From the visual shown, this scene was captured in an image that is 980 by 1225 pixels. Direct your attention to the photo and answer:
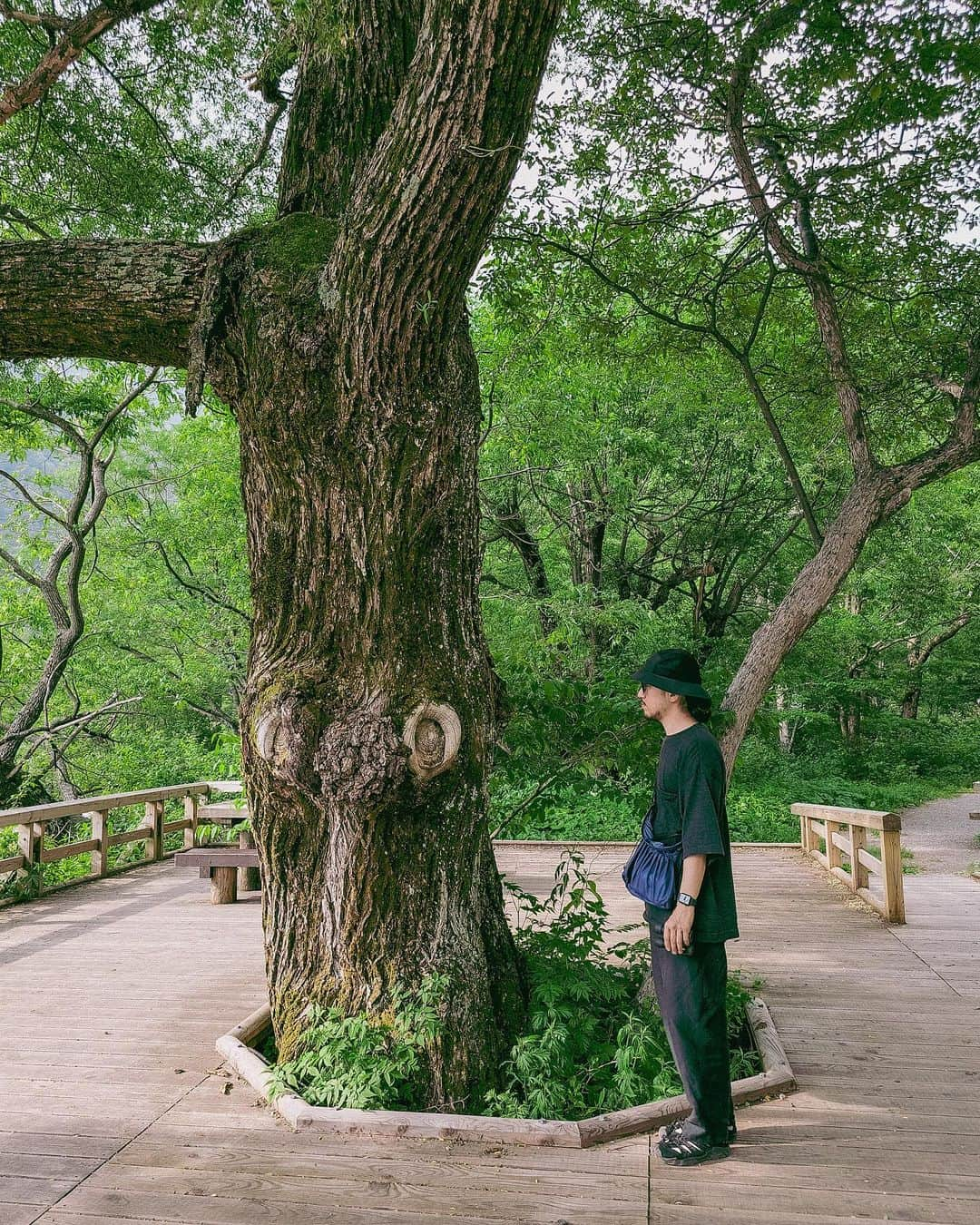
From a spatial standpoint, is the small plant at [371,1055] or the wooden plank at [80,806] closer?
the small plant at [371,1055]

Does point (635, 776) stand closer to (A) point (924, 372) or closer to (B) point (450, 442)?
(B) point (450, 442)

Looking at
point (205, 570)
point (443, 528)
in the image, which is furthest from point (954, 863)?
point (205, 570)

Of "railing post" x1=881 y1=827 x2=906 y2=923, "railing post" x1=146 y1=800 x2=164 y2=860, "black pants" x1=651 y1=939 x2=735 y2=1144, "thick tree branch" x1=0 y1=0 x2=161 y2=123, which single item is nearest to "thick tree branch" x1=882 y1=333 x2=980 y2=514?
"railing post" x1=881 y1=827 x2=906 y2=923

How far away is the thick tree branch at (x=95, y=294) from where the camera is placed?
11.9ft

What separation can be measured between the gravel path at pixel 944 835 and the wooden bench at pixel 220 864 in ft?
25.5

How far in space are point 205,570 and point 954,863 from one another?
41.9ft

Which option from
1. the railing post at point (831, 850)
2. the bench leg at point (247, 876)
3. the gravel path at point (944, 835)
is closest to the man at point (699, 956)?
the bench leg at point (247, 876)

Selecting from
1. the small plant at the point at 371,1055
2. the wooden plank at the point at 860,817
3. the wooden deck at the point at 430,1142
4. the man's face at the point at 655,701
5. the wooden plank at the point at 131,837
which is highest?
the man's face at the point at 655,701

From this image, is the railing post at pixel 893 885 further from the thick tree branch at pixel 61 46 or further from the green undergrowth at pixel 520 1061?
the thick tree branch at pixel 61 46

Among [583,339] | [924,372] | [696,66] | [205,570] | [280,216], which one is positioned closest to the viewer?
[280,216]

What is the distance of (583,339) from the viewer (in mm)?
7949

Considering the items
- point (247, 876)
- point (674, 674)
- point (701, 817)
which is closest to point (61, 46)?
point (674, 674)

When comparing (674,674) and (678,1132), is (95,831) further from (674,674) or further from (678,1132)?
(674,674)

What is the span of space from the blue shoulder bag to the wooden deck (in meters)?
0.90
